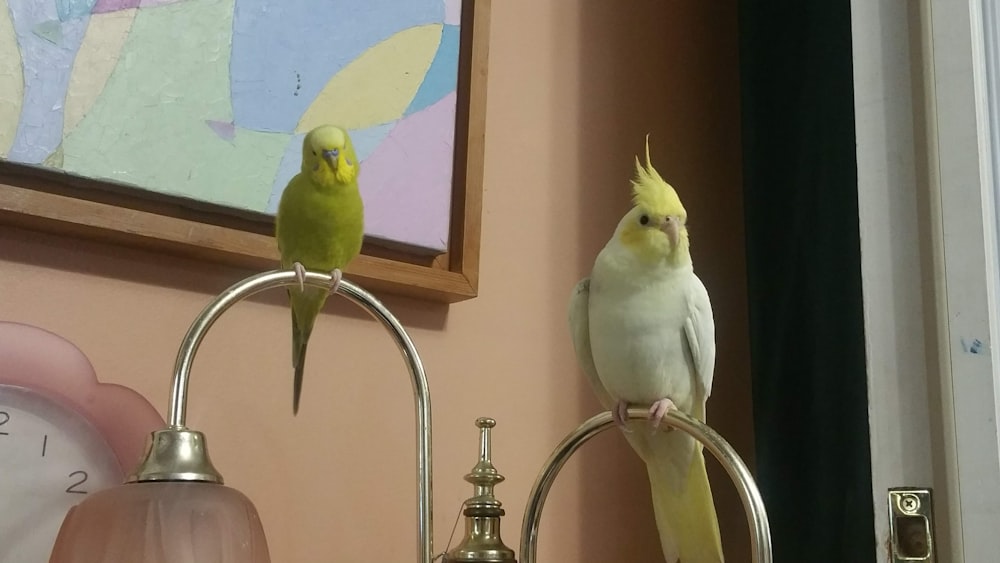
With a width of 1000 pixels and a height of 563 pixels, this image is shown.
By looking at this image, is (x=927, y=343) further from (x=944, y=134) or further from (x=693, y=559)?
(x=693, y=559)

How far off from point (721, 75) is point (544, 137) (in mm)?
359

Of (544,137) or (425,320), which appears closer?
(425,320)

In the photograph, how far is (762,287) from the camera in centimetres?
112

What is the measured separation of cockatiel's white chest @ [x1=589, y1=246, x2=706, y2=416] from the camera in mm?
693

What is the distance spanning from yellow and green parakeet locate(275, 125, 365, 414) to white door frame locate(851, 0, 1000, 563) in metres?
0.51

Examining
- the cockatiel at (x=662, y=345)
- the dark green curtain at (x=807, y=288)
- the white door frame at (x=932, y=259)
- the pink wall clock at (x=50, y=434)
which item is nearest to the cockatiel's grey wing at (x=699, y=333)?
the cockatiel at (x=662, y=345)

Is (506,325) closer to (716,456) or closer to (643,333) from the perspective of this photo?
(643,333)

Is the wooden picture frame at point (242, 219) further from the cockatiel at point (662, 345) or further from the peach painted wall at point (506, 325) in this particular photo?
the cockatiel at point (662, 345)

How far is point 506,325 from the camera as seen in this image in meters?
1.04

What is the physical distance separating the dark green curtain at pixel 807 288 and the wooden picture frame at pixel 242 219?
38 centimetres

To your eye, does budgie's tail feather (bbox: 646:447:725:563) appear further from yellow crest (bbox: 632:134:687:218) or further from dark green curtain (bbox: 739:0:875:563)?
dark green curtain (bbox: 739:0:875:563)

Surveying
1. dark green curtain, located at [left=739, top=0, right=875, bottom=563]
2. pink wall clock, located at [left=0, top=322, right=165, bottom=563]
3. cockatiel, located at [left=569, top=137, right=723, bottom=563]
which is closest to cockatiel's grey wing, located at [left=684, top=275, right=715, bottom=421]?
cockatiel, located at [left=569, top=137, right=723, bottom=563]

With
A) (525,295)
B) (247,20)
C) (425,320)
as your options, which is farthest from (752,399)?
(247,20)

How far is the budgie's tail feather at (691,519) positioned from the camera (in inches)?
27.8
